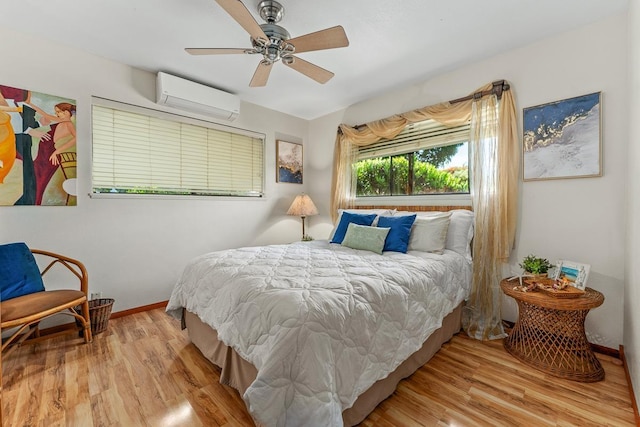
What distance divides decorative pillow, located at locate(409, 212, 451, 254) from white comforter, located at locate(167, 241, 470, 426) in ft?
0.62

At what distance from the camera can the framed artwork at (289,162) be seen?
414 cm

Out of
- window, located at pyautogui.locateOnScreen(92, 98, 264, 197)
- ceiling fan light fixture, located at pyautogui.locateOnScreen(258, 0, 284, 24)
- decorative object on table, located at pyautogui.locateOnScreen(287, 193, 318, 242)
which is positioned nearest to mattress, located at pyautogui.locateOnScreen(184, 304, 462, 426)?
window, located at pyautogui.locateOnScreen(92, 98, 264, 197)

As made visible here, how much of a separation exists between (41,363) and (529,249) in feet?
12.8

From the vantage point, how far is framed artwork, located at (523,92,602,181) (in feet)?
6.82

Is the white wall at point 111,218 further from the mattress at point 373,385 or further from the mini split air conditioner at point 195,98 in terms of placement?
the mattress at point 373,385

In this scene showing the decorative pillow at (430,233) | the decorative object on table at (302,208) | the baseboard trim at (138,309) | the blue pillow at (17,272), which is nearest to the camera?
the blue pillow at (17,272)

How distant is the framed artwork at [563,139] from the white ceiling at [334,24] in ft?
2.08

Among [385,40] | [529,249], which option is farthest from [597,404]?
[385,40]

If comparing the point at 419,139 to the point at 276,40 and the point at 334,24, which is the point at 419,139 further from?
the point at 276,40

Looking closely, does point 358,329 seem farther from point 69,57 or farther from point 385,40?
point 69,57

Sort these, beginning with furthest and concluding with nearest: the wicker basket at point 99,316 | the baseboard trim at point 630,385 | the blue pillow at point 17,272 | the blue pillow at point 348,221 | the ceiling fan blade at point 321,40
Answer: the blue pillow at point 348,221 → the wicker basket at point 99,316 → the blue pillow at point 17,272 → the ceiling fan blade at point 321,40 → the baseboard trim at point 630,385

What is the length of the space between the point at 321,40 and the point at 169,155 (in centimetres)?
227

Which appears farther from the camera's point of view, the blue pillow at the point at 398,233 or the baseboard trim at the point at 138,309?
the baseboard trim at the point at 138,309

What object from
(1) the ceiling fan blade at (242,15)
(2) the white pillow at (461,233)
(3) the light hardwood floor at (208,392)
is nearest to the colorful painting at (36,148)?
(3) the light hardwood floor at (208,392)
